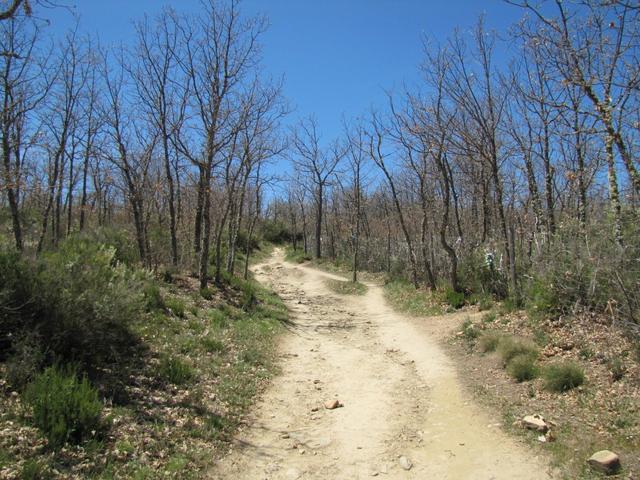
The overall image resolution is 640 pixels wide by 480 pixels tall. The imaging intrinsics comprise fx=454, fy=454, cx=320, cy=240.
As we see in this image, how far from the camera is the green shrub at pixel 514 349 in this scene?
24.7 ft

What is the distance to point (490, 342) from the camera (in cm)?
866

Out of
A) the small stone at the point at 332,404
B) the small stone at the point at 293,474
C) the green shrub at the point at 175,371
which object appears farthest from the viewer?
the small stone at the point at 332,404

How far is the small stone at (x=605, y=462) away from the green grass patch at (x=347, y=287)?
49.8 ft

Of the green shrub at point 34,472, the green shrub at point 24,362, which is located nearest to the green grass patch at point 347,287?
the green shrub at point 24,362

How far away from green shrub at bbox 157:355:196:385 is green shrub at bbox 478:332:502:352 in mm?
5409

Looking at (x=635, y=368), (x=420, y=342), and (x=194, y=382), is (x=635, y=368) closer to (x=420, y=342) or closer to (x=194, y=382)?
(x=420, y=342)

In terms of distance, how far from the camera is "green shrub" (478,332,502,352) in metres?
8.59

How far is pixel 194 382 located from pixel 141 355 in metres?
1.04

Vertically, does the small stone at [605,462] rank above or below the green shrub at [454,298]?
below

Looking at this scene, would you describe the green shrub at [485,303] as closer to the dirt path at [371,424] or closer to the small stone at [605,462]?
the dirt path at [371,424]

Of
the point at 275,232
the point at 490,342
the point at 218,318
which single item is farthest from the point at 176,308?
the point at 275,232

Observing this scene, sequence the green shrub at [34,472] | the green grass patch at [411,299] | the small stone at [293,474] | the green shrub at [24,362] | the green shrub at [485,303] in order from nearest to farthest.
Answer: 1. the green shrub at [34,472]
2. the small stone at [293,474]
3. the green shrub at [24,362]
4. the green shrub at [485,303]
5. the green grass patch at [411,299]

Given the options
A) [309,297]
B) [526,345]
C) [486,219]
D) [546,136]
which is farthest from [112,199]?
[526,345]

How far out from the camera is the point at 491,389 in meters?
6.96
